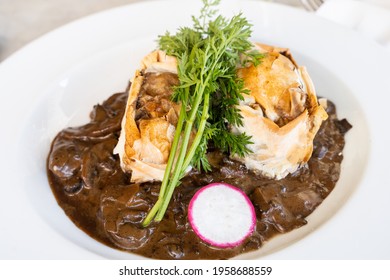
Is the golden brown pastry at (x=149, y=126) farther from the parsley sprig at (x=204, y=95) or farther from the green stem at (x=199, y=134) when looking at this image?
the green stem at (x=199, y=134)

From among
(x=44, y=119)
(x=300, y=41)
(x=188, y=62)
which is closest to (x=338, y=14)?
(x=300, y=41)

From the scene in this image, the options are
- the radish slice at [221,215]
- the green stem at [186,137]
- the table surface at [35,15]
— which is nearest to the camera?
the green stem at [186,137]

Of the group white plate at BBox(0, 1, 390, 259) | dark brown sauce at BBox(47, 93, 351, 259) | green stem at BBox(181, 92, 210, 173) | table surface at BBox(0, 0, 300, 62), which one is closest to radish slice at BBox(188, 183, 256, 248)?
dark brown sauce at BBox(47, 93, 351, 259)

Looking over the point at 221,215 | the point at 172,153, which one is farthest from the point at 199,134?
the point at 221,215

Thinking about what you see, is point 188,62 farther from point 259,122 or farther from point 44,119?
point 44,119

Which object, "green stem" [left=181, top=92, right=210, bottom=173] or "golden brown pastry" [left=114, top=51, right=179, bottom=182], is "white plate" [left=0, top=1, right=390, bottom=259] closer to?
"golden brown pastry" [left=114, top=51, right=179, bottom=182]

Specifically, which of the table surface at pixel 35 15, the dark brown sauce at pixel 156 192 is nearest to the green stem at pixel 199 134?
the dark brown sauce at pixel 156 192
